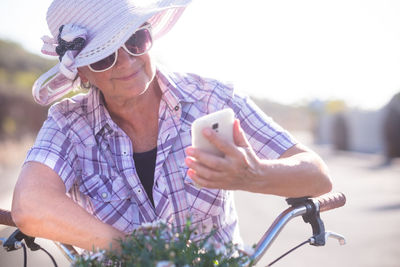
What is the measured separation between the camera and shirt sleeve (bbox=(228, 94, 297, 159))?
199 centimetres

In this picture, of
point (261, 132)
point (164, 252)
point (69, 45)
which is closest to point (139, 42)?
point (69, 45)

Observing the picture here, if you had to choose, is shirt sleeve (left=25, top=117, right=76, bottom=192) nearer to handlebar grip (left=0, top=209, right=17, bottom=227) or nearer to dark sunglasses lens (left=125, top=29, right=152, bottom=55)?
handlebar grip (left=0, top=209, right=17, bottom=227)

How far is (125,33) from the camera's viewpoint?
76.7 inches

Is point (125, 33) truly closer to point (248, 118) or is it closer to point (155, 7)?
point (155, 7)

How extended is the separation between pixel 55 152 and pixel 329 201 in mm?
1214

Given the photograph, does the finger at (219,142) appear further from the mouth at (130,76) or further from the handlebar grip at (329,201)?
the mouth at (130,76)

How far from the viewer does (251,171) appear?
1428 mm

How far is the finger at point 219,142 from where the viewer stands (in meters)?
1.29

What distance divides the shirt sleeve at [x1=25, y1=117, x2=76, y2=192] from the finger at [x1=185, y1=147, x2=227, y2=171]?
84cm

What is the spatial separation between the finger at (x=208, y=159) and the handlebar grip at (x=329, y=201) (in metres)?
0.67

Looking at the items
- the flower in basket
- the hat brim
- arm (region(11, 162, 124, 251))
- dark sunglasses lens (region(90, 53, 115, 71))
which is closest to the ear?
the hat brim

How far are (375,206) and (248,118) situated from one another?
7383 millimetres

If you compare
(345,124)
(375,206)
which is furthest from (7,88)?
(375,206)

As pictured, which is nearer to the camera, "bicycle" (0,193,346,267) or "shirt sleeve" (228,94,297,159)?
"bicycle" (0,193,346,267)
